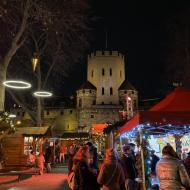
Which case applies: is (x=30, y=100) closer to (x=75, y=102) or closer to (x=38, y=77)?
(x=38, y=77)

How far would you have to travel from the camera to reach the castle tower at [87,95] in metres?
87.4

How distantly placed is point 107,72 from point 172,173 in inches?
3155

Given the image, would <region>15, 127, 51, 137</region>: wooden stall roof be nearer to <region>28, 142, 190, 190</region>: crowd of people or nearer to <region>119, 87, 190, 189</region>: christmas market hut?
<region>119, 87, 190, 189</region>: christmas market hut

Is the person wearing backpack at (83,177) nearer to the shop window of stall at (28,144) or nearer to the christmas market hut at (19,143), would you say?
the christmas market hut at (19,143)

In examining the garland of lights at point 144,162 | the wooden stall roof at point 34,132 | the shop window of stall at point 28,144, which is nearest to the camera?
the garland of lights at point 144,162

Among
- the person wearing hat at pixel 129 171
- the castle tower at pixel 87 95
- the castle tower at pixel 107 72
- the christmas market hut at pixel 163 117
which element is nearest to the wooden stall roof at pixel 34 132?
the christmas market hut at pixel 163 117

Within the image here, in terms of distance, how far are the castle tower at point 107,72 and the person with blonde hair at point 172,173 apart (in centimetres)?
7996

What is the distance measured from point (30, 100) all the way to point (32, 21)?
1231 centimetres

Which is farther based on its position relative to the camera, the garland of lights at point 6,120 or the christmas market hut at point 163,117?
the garland of lights at point 6,120

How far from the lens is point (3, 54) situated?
21500 millimetres

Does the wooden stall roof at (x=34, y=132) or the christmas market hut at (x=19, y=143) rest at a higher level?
the wooden stall roof at (x=34, y=132)

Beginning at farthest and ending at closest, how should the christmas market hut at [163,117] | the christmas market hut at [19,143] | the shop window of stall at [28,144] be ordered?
1. the shop window of stall at [28,144]
2. the christmas market hut at [19,143]
3. the christmas market hut at [163,117]

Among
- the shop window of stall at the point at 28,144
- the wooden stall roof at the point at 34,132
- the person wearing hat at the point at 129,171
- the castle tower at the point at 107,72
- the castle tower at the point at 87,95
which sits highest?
the castle tower at the point at 107,72

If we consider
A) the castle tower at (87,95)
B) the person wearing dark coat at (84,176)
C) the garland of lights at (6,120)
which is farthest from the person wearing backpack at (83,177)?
the castle tower at (87,95)
